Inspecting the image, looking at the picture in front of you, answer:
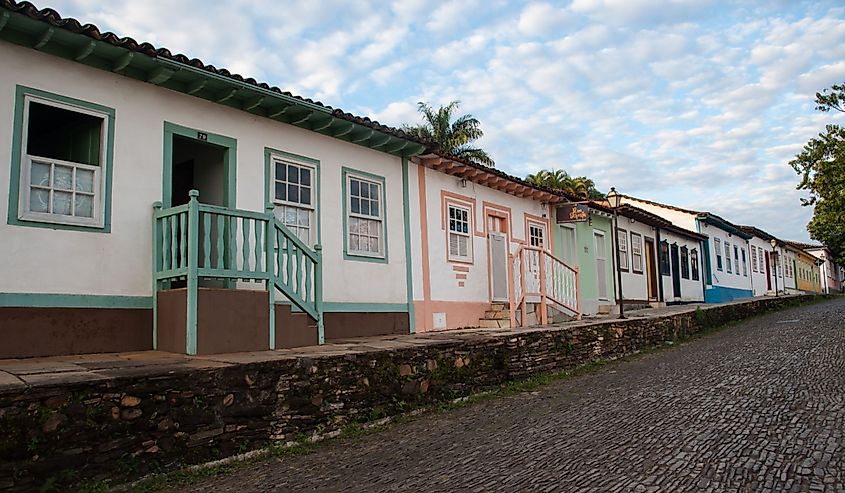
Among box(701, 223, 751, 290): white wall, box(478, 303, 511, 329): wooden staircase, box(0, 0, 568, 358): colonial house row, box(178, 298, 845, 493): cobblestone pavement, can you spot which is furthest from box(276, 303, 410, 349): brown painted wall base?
Answer: box(701, 223, 751, 290): white wall

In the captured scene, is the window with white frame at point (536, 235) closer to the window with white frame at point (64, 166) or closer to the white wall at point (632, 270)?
the white wall at point (632, 270)

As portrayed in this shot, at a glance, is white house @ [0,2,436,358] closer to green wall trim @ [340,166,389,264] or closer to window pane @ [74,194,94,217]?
window pane @ [74,194,94,217]

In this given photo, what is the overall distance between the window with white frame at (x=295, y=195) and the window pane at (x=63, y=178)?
106 inches

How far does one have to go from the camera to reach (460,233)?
1270cm

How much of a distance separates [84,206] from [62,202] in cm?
22

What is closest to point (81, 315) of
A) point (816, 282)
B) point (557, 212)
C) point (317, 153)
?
point (317, 153)

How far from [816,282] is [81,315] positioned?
61620 millimetres

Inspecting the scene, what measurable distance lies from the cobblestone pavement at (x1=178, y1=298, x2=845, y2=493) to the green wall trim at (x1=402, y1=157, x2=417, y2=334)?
9.04ft

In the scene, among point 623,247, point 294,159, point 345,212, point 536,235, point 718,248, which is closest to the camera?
point 294,159

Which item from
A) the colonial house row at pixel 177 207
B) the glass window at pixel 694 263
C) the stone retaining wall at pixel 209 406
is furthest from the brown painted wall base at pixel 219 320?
the glass window at pixel 694 263

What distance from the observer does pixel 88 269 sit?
22.7 feet

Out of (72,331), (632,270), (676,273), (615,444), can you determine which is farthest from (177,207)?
(676,273)

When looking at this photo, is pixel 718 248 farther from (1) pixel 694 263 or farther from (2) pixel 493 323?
(2) pixel 493 323

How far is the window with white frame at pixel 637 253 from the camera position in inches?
815
